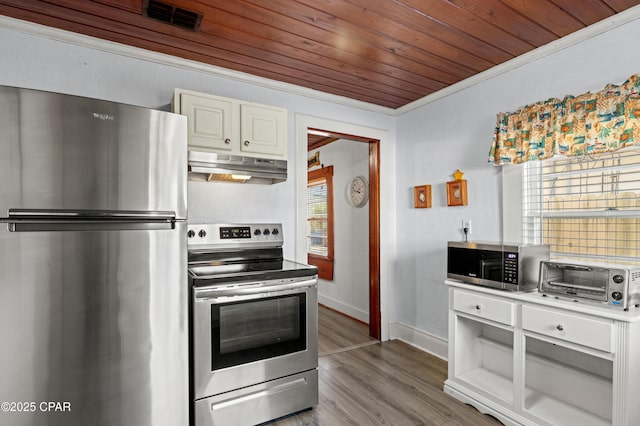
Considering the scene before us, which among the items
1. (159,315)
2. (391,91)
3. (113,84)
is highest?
(391,91)

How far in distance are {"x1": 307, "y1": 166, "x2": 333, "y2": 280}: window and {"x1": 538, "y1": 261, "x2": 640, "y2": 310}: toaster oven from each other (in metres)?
3.11

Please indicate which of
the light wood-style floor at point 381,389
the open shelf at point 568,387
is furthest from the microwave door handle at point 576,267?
the light wood-style floor at point 381,389

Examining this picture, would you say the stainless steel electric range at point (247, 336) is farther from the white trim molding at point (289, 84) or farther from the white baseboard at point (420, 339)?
the white baseboard at point (420, 339)

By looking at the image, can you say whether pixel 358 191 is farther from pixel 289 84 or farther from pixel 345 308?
pixel 289 84

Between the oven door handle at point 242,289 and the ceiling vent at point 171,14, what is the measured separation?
155 centimetres

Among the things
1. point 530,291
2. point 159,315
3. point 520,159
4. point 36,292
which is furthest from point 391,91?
point 36,292

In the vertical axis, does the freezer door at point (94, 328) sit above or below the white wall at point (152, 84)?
below

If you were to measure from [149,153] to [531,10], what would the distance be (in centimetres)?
222

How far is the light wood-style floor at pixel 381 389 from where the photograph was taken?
2207 mm

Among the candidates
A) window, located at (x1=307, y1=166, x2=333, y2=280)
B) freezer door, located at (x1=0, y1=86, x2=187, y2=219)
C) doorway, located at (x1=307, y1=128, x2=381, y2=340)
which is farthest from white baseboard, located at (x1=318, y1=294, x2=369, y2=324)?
freezer door, located at (x1=0, y1=86, x2=187, y2=219)

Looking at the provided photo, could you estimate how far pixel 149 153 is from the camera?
171 centimetres

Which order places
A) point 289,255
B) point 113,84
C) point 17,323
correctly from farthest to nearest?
point 289,255 < point 113,84 < point 17,323

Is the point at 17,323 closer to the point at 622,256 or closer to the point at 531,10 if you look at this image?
the point at 531,10

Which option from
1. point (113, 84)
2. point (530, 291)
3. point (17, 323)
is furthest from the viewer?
point (113, 84)
